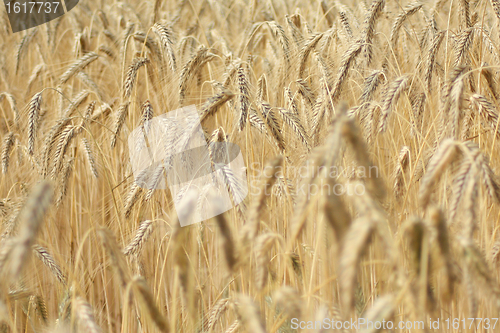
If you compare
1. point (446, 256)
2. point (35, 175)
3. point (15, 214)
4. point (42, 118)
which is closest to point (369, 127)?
point (446, 256)

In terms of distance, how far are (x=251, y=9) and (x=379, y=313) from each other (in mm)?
3617

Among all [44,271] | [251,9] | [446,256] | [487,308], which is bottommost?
[487,308]

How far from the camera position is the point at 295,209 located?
4.43 ft

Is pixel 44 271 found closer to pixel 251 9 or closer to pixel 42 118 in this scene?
pixel 42 118

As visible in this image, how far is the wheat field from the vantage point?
2.67 feet

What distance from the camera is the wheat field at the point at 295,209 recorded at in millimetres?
813

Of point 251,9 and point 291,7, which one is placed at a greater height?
point 291,7

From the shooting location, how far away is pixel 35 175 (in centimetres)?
206

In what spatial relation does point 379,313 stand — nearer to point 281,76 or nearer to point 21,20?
point 281,76

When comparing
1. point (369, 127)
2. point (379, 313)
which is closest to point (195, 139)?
point (369, 127)

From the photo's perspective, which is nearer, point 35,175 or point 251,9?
point 35,175

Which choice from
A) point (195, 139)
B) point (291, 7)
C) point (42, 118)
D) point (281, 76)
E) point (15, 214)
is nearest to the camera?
point (15, 214)

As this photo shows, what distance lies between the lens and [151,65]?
2424 mm

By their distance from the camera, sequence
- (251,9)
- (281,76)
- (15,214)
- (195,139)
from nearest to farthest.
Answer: (15,214)
(195,139)
(281,76)
(251,9)
